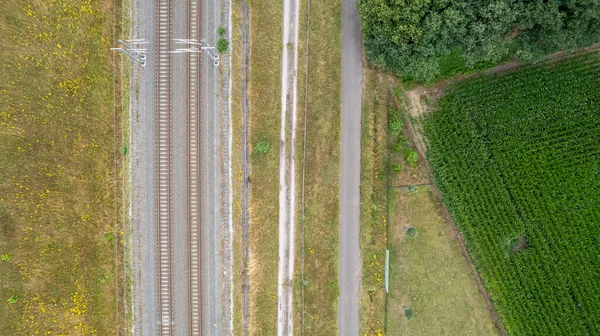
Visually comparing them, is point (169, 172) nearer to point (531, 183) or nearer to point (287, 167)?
point (287, 167)

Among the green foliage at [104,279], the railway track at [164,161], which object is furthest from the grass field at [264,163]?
the green foliage at [104,279]

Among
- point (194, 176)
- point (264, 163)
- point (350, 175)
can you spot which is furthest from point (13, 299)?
point (350, 175)

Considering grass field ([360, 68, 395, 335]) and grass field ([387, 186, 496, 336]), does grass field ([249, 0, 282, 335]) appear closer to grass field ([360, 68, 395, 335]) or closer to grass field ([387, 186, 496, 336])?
grass field ([360, 68, 395, 335])

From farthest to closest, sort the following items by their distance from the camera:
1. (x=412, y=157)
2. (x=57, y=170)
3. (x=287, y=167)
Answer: (x=412, y=157) → (x=287, y=167) → (x=57, y=170)

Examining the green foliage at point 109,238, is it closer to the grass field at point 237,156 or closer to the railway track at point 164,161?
the railway track at point 164,161

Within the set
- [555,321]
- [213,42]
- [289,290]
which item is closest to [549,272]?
[555,321]

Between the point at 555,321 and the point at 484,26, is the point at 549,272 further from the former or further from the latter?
the point at 484,26
